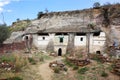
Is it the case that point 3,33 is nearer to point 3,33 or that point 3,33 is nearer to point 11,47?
point 3,33

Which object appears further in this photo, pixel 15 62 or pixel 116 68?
pixel 15 62

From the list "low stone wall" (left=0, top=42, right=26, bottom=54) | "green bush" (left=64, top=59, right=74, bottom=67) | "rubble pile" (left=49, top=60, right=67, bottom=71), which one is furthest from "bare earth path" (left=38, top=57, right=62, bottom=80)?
"low stone wall" (left=0, top=42, right=26, bottom=54)

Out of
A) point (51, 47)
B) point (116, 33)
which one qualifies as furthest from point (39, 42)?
point (116, 33)

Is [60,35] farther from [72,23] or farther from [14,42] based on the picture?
[14,42]

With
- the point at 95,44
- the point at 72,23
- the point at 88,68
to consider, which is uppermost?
the point at 72,23

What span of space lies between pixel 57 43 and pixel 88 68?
11244 mm

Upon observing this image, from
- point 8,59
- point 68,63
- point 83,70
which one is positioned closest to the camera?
point 83,70

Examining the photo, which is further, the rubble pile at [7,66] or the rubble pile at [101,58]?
the rubble pile at [101,58]

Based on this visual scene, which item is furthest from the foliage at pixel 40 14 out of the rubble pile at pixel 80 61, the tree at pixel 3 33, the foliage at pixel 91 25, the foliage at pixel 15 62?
the rubble pile at pixel 80 61

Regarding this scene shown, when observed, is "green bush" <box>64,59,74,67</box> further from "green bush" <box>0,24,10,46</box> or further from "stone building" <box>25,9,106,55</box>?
"green bush" <box>0,24,10,46</box>

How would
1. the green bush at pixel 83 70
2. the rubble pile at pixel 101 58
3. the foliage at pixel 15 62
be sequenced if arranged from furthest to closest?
the rubble pile at pixel 101 58 → the foliage at pixel 15 62 → the green bush at pixel 83 70

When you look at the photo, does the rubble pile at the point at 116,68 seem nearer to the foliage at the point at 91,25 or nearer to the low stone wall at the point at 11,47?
the foliage at the point at 91,25

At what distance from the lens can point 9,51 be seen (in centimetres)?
3731

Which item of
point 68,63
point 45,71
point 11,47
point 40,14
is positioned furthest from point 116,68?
point 40,14
